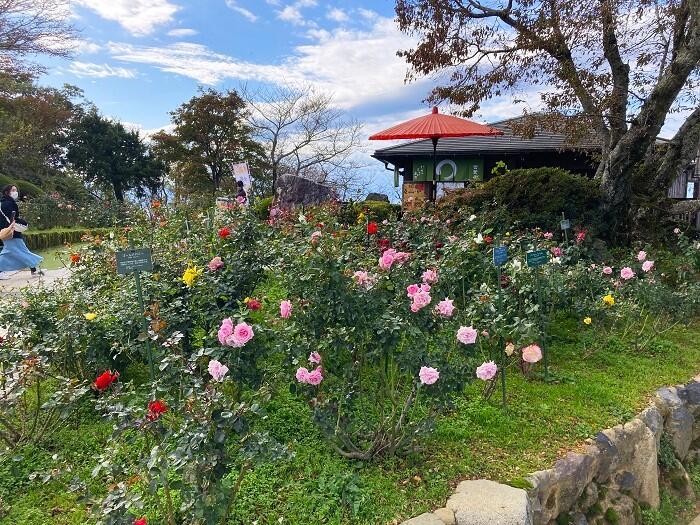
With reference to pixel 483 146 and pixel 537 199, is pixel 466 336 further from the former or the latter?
pixel 483 146

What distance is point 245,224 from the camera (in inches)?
127

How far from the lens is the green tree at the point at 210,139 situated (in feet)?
55.6

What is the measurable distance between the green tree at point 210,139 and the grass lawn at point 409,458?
15189mm

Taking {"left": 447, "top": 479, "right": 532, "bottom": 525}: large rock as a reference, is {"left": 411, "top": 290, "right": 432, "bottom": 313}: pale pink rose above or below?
above

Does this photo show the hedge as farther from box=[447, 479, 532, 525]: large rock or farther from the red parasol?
box=[447, 479, 532, 525]: large rock

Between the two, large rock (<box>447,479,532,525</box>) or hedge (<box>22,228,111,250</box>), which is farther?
hedge (<box>22,228,111,250</box>)

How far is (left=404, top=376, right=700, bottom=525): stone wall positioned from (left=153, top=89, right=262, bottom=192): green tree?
15.5m

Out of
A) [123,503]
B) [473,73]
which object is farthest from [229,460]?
[473,73]

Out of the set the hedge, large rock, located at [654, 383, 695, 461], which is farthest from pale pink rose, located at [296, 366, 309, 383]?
the hedge

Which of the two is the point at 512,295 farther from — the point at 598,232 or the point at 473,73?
the point at 473,73

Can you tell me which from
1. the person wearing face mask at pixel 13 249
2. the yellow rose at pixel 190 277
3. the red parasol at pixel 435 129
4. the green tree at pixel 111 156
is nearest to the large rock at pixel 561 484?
the yellow rose at pixel 190 277

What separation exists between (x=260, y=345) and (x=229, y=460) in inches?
19.2

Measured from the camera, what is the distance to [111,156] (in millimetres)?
20125

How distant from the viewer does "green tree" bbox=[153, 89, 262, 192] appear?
55.6 feet
